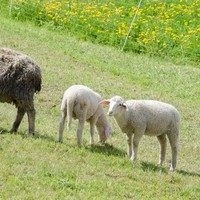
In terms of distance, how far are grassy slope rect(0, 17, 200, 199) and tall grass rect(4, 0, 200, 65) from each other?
73 centimetres

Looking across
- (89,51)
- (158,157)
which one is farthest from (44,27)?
(158,157)

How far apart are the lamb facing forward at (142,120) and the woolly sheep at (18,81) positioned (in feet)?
4.12

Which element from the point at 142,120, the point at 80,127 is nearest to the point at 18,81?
the point at 80,127

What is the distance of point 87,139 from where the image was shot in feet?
38.6

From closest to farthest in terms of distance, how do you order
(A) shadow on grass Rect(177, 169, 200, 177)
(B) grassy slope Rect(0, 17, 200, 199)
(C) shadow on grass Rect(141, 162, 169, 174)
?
(B) grassy slope Rect(0, 17, 200, 199), (C) shadow on grass Rect(141, 162, 169, 174), (A) shadow on grass Rect(177, 169, 200, 177)

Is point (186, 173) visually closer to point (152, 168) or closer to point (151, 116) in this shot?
point (152, 168)

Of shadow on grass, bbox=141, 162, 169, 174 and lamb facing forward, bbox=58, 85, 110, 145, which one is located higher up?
lamb facing forward, bbox=58, 85, 110, 145

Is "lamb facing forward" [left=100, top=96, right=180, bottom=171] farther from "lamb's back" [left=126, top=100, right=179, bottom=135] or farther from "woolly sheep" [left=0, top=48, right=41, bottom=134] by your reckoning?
"woolly sheep" [left=0, top=48, right=41, bottom=134]

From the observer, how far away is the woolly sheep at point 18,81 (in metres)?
10.8

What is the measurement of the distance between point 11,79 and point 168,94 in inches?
231

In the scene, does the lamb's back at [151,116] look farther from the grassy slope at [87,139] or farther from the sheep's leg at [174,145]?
the grassy slope at [87,139]

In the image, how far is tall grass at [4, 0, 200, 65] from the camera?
1931 cm

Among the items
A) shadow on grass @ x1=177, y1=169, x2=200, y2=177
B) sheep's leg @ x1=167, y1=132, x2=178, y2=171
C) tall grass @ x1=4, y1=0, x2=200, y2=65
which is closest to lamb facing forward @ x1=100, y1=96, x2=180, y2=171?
sheep's leg @ x1=167, y1=132, x2=178, y2=171

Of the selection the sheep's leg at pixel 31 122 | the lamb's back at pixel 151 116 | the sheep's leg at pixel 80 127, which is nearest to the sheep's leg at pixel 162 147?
the lamb's back at pixel 151 116
